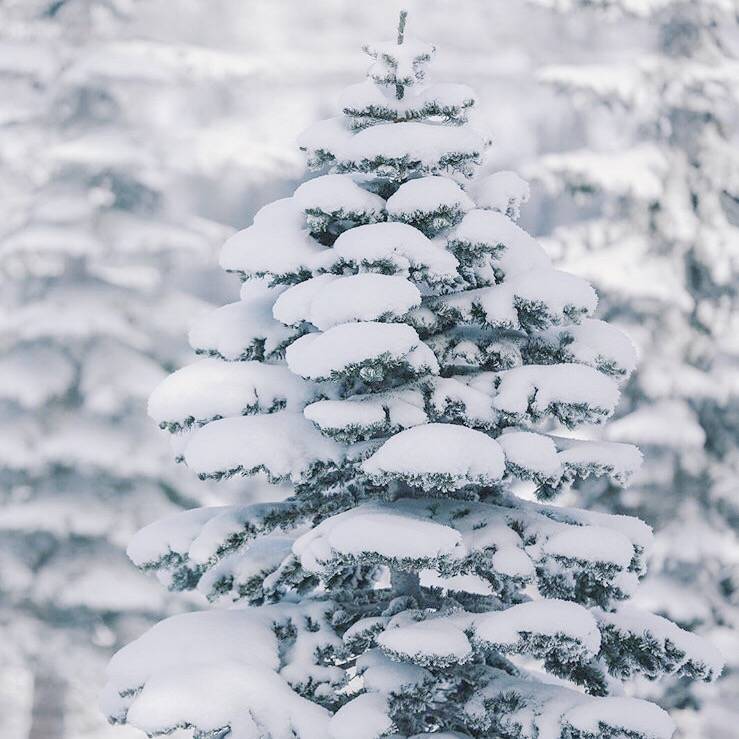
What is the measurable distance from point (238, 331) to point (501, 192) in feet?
5.62

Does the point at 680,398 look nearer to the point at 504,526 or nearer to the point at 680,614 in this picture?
the point at 680,614

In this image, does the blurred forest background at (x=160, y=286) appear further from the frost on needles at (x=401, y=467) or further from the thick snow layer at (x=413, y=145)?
the thick snow layer at (x=413, y=145)

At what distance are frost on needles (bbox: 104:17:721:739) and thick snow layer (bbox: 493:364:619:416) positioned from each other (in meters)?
0.01

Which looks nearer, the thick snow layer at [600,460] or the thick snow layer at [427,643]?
the thick snow layer at [427,643]

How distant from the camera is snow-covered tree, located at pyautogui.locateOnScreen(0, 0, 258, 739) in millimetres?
13141

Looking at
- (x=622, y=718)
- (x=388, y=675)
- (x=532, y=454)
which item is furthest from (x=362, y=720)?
(x=532, y=454)

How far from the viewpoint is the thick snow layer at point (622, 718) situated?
5.46 metres

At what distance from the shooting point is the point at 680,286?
12.2 meters

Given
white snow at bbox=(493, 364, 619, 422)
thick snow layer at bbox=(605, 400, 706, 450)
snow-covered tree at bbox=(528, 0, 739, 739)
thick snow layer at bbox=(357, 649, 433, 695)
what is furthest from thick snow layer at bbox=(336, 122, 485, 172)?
thick snow layer at bbox=(605, 400, 706, 450)

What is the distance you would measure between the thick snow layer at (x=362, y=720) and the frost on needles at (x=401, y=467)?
0.04 ft

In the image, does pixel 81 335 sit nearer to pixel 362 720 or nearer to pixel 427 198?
pixel 427 198

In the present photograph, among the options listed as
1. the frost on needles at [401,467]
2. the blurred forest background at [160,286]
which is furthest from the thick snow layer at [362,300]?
the blurred forest background at [160,286]

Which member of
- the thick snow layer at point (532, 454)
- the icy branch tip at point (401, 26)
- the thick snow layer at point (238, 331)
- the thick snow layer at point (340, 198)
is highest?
the icy branch tip at point (401, 26)

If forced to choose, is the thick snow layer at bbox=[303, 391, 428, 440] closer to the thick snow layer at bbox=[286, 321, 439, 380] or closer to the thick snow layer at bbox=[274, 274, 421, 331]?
the thick snow layer at bbox=[286, 321, 439, 380]
